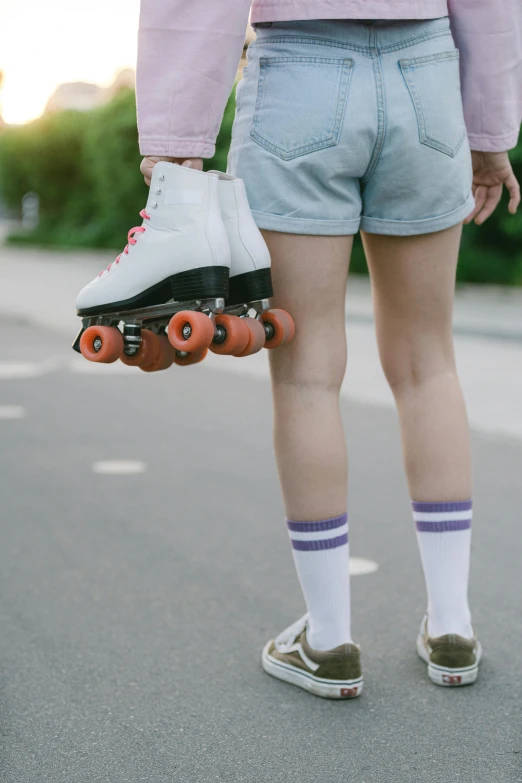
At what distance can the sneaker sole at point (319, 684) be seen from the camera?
210 centimetres

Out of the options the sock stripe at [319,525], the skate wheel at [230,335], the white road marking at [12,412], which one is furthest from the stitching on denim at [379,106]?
the white road marking at [12,412]

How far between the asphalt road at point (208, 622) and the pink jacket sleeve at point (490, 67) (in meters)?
1.08

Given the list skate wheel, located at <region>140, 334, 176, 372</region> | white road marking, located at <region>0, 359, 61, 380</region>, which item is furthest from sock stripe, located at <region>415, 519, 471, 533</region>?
white road marking, located at <region>0, 359, 61, 380</region>

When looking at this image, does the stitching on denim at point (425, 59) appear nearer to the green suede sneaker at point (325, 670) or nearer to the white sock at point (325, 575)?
the white sock at point (325, 575)

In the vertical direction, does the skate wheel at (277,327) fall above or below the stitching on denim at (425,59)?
below

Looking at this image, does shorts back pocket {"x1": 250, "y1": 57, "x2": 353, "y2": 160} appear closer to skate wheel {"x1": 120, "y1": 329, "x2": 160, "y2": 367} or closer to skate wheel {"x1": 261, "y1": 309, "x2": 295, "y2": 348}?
skate wheel {"x1": 261, "y1": 309, "x2": 295, "y2": 348}

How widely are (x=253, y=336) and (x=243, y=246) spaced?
163 millimetres

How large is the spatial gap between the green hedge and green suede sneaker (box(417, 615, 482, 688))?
9.29 meters

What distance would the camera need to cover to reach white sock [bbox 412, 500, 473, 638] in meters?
2.16

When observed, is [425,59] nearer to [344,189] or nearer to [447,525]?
[344,189]

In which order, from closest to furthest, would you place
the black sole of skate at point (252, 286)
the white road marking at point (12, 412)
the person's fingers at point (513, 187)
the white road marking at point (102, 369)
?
the black sole of skate at point (252, 286) < the person's fingers at point (513, 187) < the white road marking at point (12, 412) < the white road marking at point (102, 369)

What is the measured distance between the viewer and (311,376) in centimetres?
204

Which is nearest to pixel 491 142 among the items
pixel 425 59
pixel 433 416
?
pixel 425 59

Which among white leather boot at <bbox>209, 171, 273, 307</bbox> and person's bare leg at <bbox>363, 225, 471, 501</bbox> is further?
person's bare leg at <bbox>363, 225, 471, 501</bbox>
